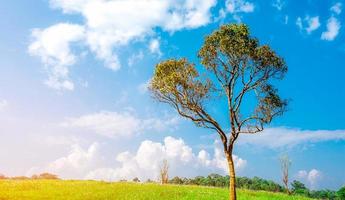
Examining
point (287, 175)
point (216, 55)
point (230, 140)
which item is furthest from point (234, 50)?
point (287, 175)

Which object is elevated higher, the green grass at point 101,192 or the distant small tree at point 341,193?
the distant small tree at point 341,193

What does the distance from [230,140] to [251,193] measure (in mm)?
19357

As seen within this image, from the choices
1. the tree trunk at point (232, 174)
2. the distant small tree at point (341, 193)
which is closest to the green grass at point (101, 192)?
the tree trunk at point (232, 174)

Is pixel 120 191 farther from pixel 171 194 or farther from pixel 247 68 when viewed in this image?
pixel 247 68

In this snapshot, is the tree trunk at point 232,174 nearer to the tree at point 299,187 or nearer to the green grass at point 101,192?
the green grass at point 101,192

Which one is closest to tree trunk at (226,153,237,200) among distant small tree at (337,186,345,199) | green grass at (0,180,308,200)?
green grass at (0,180,308,200)

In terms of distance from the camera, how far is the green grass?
47.1 metres

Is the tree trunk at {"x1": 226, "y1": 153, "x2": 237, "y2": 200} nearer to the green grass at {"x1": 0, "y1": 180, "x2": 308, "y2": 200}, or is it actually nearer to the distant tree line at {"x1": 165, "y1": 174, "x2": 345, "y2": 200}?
the green grass at {"x1": 0, "y1": 180, "x2": 308, "y2": 200}

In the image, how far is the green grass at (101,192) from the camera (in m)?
47.1

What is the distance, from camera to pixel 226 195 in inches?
1946

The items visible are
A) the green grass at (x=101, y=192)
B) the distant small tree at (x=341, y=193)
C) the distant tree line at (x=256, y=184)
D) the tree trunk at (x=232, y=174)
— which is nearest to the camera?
the tree trunk at (x=232, y=174)

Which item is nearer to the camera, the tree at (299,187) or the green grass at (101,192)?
the green grass at (101,192)

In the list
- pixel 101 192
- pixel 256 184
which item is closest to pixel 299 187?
pixel 256 184

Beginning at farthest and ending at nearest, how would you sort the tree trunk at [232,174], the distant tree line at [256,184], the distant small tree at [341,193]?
the distant tree line at [256,184]
the distant small tree at [341,193]
the tree trunk at [232,174]
